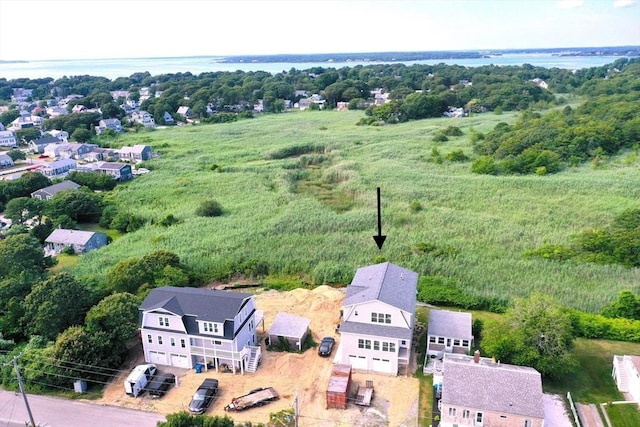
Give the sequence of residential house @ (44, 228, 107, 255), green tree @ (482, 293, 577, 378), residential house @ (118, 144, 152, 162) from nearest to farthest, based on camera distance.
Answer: green tree @ (482, 293, 577, 378) < residential house @ (44, 228, 107, 255) < residential house @ (118, 144, 152, 162)

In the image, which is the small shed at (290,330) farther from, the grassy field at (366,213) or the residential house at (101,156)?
the residential house at (101,156)

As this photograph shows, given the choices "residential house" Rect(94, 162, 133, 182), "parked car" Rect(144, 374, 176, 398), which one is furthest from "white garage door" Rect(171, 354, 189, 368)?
"residential house" Rect(94, 162, 133, 182)

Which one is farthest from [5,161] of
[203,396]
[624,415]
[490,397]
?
[624,415]

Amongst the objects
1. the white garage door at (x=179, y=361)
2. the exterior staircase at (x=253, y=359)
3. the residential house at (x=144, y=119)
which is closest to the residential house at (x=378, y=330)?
the exterior staircase at (x=253, y=359)

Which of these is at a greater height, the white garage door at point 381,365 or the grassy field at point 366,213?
the grassy field at point 366,213

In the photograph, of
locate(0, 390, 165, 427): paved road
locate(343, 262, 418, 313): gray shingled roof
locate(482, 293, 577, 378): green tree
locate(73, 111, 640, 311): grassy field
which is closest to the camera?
locate(0, 390, 165, 427): paved road

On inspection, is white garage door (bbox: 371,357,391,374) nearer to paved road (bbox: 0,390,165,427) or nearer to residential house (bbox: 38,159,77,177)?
paved road (bbox: 0,390,165,427)
